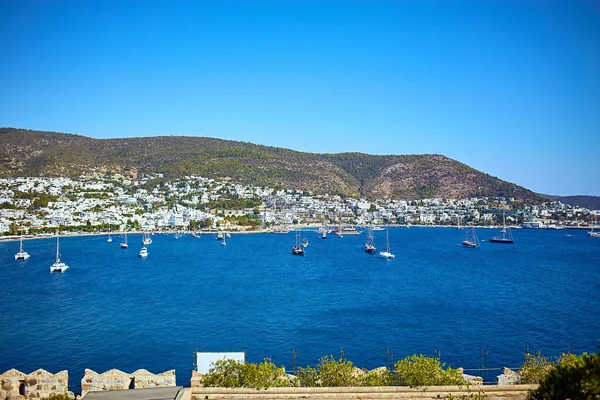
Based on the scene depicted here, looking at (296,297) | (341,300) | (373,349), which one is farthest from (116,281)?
(373,349)

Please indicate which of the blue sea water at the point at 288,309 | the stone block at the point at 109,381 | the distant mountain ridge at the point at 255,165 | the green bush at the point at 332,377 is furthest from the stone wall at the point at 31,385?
the distant mountain ridge at the point at 255,165

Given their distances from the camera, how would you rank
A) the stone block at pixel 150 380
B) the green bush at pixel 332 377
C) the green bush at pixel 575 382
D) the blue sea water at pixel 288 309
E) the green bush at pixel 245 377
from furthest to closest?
the blue sea water at pixel 288 309, the stone block at pixel 150 380, the green bush at pixel 332 377, the green bush at pixel 245 377, the green bush at pixel 575 382

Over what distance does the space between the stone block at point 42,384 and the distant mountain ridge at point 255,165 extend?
109 m

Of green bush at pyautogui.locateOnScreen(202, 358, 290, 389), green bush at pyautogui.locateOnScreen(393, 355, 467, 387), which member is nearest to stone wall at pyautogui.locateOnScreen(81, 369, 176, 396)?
green bush at pyautogui.locateOnScreen(202, 358, 290, 389)

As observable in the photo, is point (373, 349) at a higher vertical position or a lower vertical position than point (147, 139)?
lower

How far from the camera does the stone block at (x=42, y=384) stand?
13539 millimetres

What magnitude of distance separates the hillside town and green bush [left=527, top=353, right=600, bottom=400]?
80977mm

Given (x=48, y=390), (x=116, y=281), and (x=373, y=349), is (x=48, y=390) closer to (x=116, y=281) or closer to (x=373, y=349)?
(x=373, y=349)

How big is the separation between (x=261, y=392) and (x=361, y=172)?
151 m

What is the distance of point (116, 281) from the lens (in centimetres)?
4044

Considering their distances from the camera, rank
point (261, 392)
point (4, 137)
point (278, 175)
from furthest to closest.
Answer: point (278, 175)
point (4, 137)
point (261, 392)

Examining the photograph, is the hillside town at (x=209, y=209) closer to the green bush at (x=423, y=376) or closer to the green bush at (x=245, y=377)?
the green bush at (x=245, y=377)

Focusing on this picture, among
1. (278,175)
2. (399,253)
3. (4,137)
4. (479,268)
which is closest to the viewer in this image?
(479,268)

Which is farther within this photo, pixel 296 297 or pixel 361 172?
pixel 361 172
